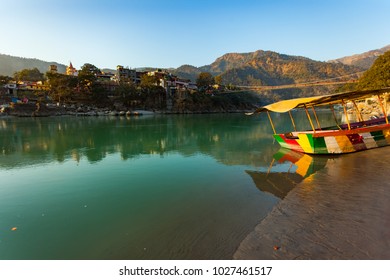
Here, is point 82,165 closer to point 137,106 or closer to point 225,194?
point 225,194

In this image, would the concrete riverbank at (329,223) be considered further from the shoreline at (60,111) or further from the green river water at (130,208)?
the shoreline at (60,111)

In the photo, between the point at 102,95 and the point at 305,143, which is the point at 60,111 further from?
the point at 305,143

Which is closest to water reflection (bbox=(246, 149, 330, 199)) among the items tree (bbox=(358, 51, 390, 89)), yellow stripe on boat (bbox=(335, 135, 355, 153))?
yellow stripe on boat (bbox=(335, 135, 355, 153))

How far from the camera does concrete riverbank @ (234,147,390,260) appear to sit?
11.7 ft

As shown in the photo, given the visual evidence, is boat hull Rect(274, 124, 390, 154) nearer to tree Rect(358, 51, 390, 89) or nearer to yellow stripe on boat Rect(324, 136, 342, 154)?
yellow stripe on boat Rect(324, 136, 342, 154)

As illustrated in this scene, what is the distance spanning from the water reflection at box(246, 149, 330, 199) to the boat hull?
533 millimetres

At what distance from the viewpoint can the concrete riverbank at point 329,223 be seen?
3.57m

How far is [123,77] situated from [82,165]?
7795cm

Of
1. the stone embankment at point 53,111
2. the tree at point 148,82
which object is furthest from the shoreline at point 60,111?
the tree at point 148,82

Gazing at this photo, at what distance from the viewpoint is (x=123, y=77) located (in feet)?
273

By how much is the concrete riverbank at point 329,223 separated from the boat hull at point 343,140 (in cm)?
361

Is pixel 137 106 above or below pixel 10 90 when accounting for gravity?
below

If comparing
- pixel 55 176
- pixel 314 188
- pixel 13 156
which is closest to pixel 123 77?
pixel 13 156
